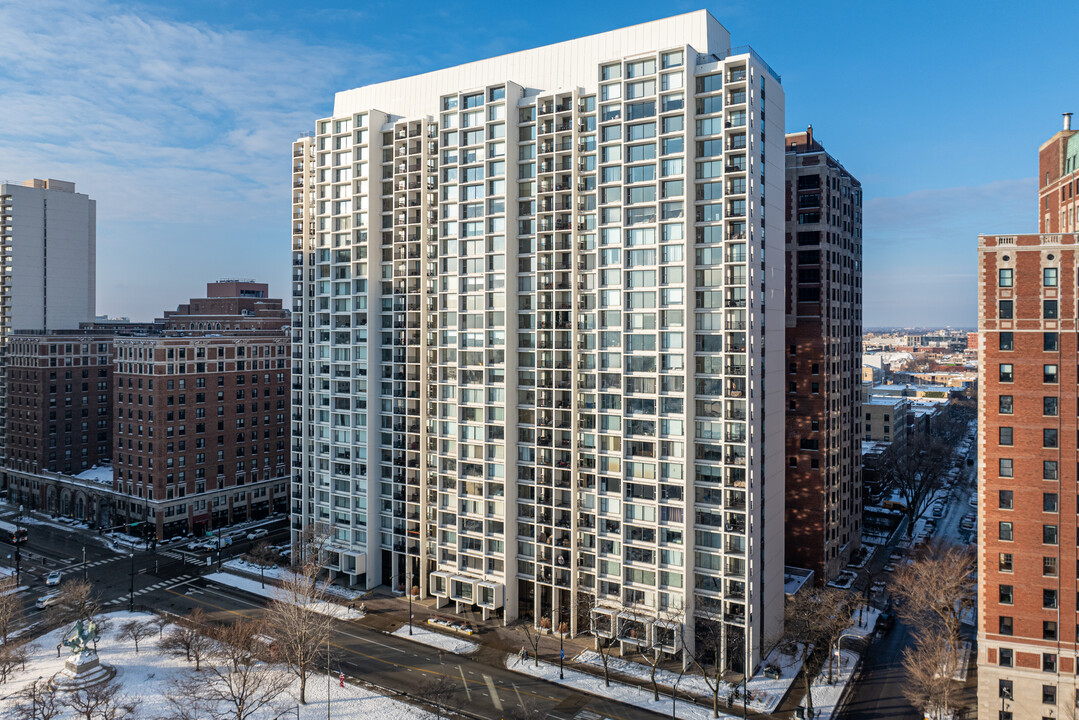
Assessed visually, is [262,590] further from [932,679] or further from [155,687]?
[932,679]

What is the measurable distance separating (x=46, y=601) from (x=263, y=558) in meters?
25.7

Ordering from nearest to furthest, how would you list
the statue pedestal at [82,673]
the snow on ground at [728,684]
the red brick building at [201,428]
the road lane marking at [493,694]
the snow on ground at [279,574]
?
the road lane marking at [493,694], the statue pedestal at [82,673], the snow on ground at [728,684], the snow on ground at [279,574], the red brick building at [201,428]

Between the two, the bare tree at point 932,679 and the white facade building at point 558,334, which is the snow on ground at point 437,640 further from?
Result: the bare tree at point 932,679

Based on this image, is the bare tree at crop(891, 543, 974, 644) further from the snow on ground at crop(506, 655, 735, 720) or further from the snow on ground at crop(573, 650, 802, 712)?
the snow on ground at crop(506, 655, 735, 720)

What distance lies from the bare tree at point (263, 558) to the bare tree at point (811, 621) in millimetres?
69785

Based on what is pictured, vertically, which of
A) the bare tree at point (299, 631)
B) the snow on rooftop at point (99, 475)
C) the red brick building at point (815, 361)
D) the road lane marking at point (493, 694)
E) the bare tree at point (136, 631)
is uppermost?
the red brick building at point (815, 361)

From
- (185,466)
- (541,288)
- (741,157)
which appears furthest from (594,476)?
(185,466)

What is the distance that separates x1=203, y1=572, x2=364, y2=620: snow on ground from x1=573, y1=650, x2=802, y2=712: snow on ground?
3091 cm

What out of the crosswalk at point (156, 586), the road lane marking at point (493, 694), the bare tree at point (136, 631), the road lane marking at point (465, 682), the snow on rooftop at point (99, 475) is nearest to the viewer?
the road lane marking at point (493, 694)

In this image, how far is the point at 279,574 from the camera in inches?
3871

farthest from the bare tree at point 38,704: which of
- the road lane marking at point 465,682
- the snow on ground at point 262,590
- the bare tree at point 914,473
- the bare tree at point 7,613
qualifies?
the bare tree at point 914,473

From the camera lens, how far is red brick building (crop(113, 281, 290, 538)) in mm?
117750

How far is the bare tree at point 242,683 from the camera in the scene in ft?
200

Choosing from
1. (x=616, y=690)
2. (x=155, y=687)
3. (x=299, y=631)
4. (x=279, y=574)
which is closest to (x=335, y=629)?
(x=299, y=631)
